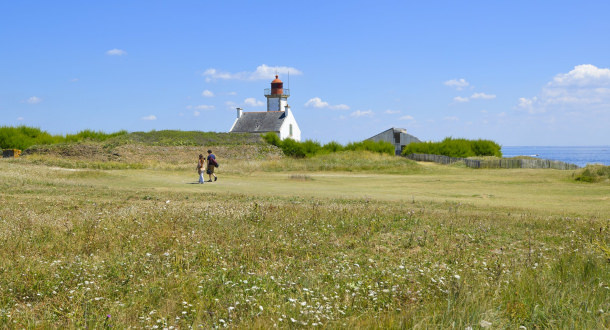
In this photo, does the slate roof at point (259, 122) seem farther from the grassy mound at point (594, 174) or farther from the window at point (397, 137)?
the grassy mound at point (594, 174)

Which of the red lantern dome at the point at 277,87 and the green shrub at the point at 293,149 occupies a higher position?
the red lantern dome at the point at 277,87

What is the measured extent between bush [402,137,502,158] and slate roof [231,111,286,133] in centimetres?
2340

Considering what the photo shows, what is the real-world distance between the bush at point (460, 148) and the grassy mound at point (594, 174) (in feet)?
117

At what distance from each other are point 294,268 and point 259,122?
254ft

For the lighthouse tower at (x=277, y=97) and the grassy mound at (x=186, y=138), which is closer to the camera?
the grassy mound at (x=186, y=138)

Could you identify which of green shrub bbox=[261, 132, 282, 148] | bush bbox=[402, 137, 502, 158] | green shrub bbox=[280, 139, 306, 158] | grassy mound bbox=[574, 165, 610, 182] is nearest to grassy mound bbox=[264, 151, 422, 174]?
green shrub bbox=[280, 139, 306, 158]

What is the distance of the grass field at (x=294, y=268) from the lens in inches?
255

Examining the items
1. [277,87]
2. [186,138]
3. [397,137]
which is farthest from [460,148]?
[186,138]

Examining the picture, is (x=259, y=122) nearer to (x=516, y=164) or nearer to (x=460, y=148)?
(x=460, y=148)

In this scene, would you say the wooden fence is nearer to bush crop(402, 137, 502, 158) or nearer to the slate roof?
bush crop(402, 137, 502, 158)

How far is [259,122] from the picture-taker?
281ft

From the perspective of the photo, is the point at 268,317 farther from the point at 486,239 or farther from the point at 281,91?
the point at 281,91

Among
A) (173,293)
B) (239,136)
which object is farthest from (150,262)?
(239,136)

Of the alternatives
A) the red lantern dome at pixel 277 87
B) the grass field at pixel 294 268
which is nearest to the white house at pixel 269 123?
the red lantern dome at pixel 277 87
